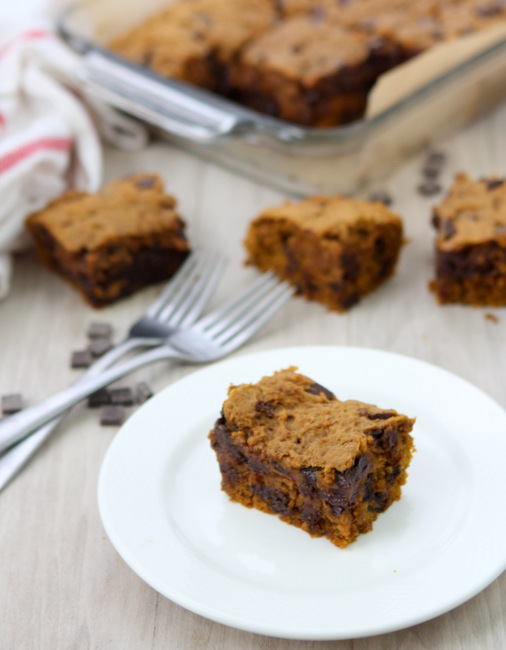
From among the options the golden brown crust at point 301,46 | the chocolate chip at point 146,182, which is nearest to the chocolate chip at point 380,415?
the chocolate chip at point 146,182

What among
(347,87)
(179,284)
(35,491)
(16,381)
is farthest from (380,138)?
(35,491)

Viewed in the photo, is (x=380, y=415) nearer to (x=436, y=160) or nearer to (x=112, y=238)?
(x=112, y=238)

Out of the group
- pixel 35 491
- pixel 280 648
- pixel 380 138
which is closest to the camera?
pixel 280 648

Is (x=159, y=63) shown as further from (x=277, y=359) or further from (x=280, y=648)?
(x=280, y=648)

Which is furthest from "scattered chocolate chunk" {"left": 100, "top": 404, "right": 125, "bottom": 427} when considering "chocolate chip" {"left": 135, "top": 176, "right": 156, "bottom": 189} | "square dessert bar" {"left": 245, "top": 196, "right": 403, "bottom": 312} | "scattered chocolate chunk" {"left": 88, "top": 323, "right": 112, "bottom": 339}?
"chocolate chip" {"left": 135, "top": 176, "right": 156, "bottom": 189}

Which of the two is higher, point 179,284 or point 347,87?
point 347,87

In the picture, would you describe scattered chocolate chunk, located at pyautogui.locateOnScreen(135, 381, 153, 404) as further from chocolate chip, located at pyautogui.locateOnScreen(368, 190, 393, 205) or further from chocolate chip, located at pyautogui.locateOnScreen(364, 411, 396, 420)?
chocolate chip, located at pyautogui.locateOnScreen(368, 190, 393, 205)

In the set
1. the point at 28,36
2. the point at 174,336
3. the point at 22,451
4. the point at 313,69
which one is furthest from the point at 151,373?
the point at 28,36
